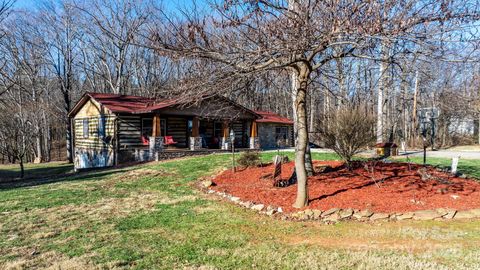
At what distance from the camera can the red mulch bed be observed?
7.00m

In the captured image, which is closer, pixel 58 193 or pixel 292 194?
pixel 292 194

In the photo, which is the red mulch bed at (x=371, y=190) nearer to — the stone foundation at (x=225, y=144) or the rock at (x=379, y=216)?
the rock at (x=379, y=216)

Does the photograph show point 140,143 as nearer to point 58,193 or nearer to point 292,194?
point 58,193

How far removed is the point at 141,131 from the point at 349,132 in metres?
15.1

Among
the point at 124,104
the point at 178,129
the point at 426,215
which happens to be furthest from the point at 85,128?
the point at 426,215

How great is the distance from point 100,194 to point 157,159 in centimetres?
907

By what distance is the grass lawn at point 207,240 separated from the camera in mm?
4438

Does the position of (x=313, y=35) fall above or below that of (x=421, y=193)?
above

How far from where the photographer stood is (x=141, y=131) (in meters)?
21.9

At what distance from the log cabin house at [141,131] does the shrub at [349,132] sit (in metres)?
8.72

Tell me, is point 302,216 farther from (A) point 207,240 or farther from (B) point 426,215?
(B) point 426,215

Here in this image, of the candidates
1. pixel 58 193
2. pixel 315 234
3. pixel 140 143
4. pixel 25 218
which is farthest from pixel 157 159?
pixel 315 234

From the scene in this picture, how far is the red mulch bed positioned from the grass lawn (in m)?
0.77

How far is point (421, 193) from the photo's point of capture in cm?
762
